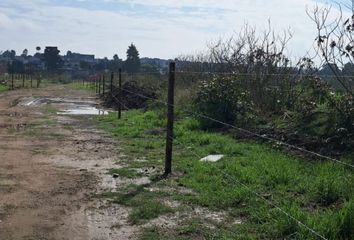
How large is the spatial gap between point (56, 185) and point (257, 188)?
11.1ft

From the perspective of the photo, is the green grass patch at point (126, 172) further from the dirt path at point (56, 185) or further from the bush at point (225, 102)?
the bush at point (225, 102)

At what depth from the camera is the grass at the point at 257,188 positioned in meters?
5.87

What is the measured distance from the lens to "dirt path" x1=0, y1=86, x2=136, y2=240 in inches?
249

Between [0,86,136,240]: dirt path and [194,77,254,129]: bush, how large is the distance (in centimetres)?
337

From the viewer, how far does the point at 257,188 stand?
7.90 meters

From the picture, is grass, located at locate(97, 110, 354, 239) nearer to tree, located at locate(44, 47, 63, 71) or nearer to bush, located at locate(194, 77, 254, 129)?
bush, located at locate(194, 77, 254, 129)

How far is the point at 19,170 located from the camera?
983cm

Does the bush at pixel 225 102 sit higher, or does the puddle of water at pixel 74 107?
the bush at pixel 225 102

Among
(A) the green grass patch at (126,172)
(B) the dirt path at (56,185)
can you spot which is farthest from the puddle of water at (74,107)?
(A) the green grass patch at (126,172)

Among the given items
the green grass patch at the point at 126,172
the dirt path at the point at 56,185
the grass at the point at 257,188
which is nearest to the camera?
the grass at the point at 257,188

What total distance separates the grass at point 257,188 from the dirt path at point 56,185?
0.50 metres

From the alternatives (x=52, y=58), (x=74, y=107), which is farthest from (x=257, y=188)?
(x=52, y=58)

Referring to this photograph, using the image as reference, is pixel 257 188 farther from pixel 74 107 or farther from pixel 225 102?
pixel 74 107

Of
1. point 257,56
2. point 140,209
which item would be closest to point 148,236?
point 140,209
